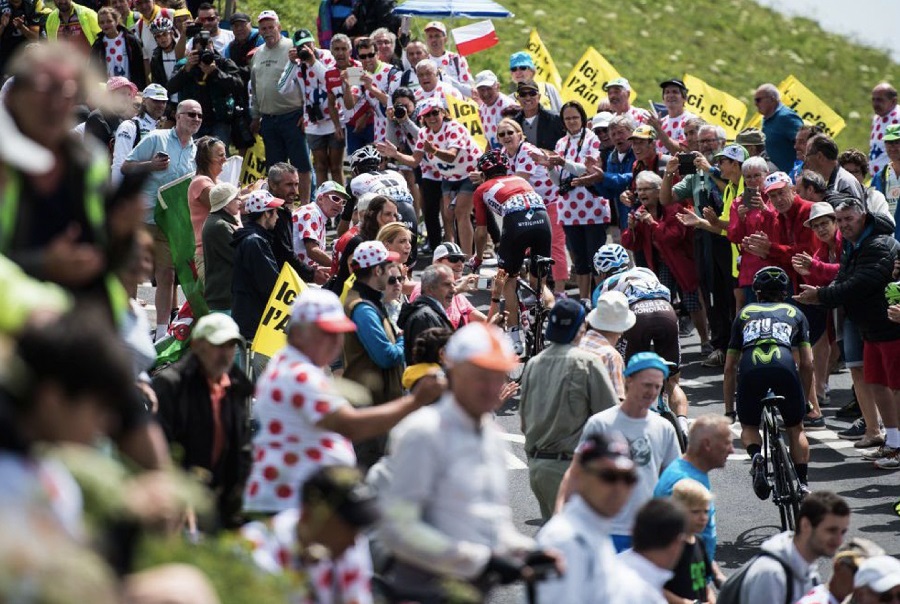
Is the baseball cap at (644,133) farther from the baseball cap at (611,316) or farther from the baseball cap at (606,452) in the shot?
the baseball cap at (606,452)

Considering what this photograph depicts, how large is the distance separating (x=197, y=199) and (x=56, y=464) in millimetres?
A: 9959

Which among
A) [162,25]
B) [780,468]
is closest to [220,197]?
[780,468]

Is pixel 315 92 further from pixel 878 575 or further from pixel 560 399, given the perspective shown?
pixel 878 575

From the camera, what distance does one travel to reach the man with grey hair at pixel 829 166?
15.3m

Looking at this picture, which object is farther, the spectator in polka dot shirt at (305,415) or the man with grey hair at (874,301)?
the man with grey hair at (874,301)

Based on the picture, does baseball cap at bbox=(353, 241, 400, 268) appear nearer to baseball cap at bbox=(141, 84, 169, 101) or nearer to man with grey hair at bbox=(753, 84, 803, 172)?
baseball cap at bbox=(141, 84, 169, 101)

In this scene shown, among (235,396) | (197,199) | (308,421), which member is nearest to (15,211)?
(308,421)

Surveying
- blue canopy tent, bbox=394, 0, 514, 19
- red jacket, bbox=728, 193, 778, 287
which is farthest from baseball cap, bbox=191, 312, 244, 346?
blue canopy tent, bbox=394, 0, 514, 19

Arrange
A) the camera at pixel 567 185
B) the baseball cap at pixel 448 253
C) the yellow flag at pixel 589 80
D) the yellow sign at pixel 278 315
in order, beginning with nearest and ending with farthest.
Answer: the yellow sign at pixel 278 315
the baseball cap at pixel 448 253
the camera at pixel 567 185
the yellow flag at pixel 589 80

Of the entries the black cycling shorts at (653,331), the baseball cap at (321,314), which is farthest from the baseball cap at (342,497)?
the black cycling shorts at (653,331)

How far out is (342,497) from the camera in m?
5.75

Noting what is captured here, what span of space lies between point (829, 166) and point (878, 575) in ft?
27.0

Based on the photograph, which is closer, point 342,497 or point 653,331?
point 342,497

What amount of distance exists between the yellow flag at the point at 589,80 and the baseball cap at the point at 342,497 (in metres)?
16.2
